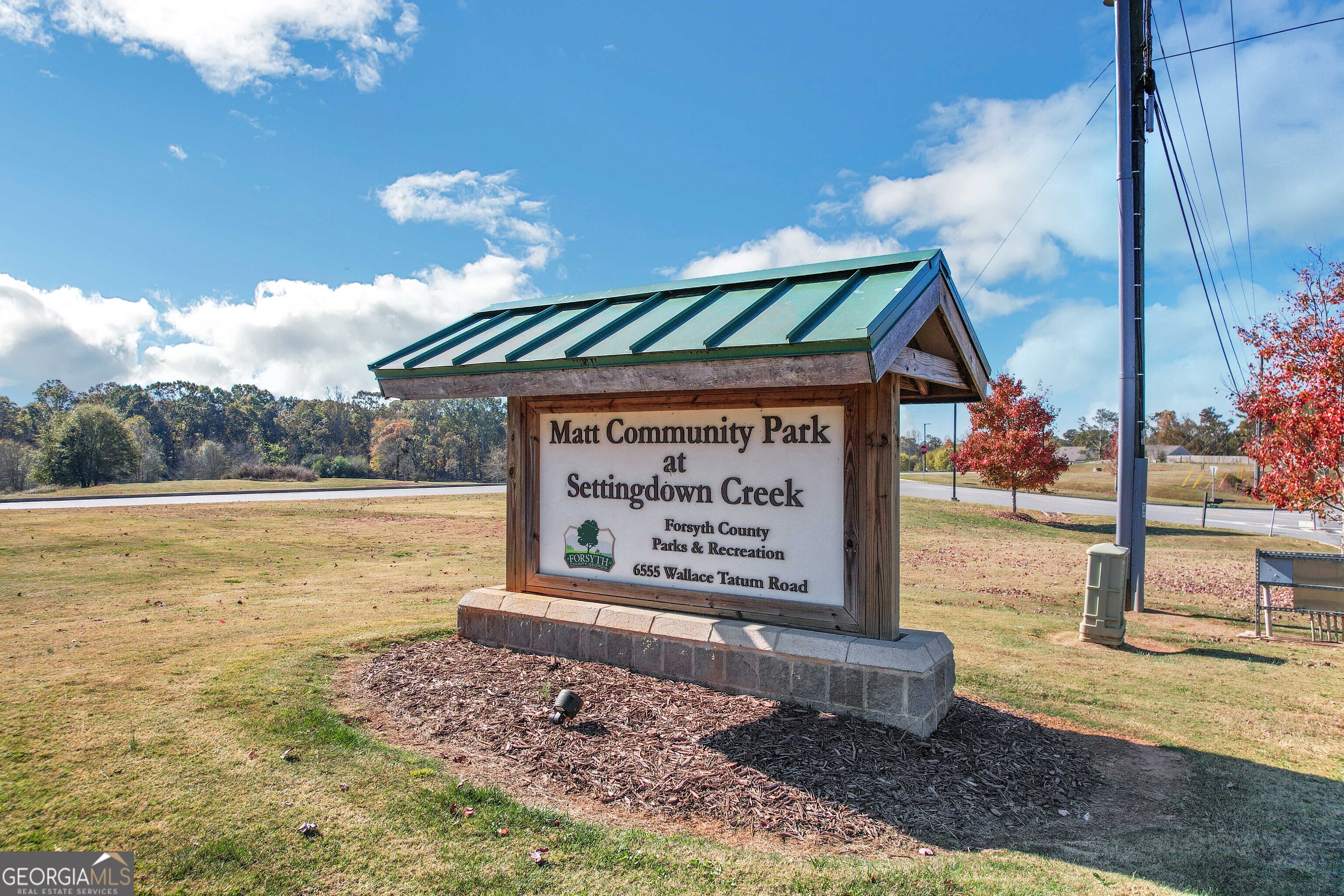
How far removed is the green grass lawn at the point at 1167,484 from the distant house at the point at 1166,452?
15.5m

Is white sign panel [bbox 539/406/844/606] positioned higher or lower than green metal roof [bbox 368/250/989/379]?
lower

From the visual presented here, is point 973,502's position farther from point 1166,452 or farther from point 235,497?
point 1166,452

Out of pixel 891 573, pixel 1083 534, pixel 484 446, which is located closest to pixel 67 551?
pixel 891 573

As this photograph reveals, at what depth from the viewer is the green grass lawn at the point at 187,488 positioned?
2998 centimetres

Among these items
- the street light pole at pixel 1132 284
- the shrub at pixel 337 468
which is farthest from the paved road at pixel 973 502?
the street light pole at pixel 1132 284

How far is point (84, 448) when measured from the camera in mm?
42156

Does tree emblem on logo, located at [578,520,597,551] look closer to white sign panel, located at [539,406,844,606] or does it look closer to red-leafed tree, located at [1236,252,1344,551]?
white sign panel, located at [539,406,844,606]

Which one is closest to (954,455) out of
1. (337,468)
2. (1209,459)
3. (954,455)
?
(954,455)

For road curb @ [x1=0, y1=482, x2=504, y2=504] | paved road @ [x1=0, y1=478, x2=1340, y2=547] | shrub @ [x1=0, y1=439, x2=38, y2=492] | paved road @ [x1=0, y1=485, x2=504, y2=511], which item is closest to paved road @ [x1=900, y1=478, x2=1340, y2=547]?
paved road @ [x1=0, y1=478, x2=1340, y2=547]

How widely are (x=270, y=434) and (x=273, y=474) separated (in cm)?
3659

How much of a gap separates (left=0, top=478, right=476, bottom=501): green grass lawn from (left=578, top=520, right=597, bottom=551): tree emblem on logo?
1198 inches

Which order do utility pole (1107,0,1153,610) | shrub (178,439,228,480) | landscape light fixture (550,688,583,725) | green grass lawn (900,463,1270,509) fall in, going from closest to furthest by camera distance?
landscape light fixture (550,688,583,725) → utility pole (1107,0,1153,610) → green grass lawn (900,463,1270,509) → shrub (178,439,228,480)

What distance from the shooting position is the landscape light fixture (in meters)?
5.19

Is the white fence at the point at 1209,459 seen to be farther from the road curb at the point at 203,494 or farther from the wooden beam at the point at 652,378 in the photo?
the wooden beam at the point at 652,378
